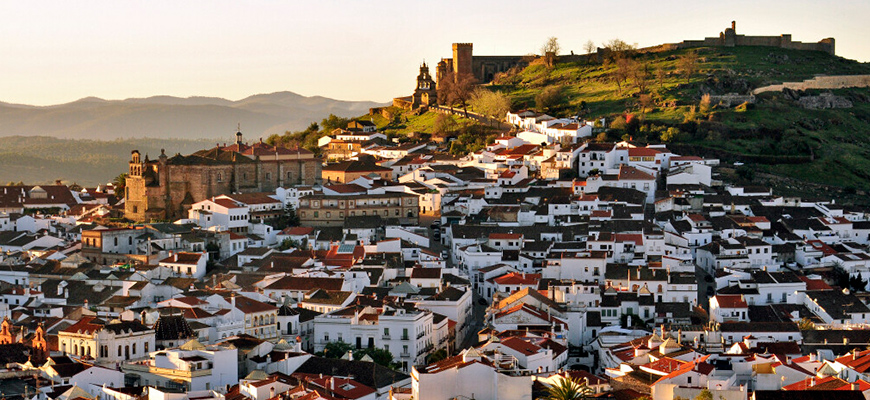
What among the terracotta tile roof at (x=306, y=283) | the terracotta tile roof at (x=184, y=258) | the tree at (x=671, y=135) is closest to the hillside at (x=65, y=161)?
the tree at (x=671, y=135)

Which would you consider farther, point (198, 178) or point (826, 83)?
point (826, 83)

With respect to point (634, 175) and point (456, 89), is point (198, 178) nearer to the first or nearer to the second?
point (634, 175)

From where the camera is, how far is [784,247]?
4366cm

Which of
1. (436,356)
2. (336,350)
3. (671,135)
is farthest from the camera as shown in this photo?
(671,135)

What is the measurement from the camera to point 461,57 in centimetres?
8425

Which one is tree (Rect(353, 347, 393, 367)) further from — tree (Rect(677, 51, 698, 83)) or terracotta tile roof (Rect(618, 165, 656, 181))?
tree (Rect(677, 51, 698, 83))

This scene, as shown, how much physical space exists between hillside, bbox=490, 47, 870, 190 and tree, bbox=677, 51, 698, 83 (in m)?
0.18

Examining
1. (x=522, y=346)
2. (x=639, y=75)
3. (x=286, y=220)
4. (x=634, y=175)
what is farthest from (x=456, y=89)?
(x=522, y=346)

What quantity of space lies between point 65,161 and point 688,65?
6383 cm

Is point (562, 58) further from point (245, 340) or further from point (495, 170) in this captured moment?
point (245, 340)

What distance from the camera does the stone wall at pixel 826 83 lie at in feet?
238

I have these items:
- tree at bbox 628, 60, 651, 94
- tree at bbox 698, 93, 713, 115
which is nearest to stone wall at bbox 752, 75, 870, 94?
tree at bbox 698, 93, 713, 115

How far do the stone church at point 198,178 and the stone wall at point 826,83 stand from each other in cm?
3048

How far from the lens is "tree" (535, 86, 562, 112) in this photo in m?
69.6
